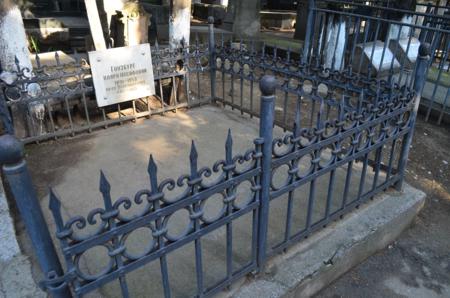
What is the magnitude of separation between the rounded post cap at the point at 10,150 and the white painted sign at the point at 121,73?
3193 mm

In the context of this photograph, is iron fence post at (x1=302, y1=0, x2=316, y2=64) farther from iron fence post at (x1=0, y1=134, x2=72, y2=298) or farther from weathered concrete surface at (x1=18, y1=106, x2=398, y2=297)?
iron fence post at (x1=0, y1=134, x2=72, y2=298)

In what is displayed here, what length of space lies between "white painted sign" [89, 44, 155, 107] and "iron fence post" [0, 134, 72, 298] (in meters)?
3.13

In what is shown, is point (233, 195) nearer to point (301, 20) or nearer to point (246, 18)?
point (246, 18)

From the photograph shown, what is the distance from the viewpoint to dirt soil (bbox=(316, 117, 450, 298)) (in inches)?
107

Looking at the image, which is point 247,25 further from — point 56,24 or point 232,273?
point 232,273

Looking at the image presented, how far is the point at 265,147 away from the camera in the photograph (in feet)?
6.74

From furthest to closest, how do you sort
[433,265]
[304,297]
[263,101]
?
[433,265] < [304,297] < [263,101]

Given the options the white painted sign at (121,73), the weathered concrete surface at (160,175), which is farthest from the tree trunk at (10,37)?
the weathered concrete surface at (160,175)

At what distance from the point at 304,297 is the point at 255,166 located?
3.49ft

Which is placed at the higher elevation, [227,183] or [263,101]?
[263,101]

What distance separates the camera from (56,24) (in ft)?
35.7

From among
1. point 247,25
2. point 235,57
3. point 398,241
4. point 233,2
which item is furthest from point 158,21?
point 398,241

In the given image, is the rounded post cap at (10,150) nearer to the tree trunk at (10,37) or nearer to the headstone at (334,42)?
the tree trunk at (10,37)

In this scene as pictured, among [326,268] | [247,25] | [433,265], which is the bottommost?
[433,265]
